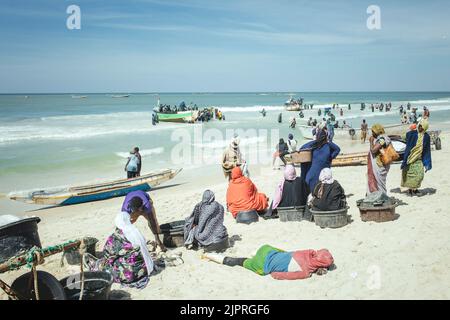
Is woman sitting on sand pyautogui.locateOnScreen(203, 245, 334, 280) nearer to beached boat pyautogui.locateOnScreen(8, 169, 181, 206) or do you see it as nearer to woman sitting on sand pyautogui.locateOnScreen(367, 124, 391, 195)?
woman sitting on sand pyautogui.locateOnScreen(367, 124, 391, 195)

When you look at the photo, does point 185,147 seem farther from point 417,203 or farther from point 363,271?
point 363,271

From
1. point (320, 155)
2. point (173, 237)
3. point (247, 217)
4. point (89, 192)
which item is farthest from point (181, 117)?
point (173, 237)

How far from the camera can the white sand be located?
453cm

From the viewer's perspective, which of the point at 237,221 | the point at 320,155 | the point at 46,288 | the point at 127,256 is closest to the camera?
the point at 46,288

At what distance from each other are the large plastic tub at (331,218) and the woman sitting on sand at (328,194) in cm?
7

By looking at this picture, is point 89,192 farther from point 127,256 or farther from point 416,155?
point 416,155

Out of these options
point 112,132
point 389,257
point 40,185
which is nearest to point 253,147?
point 40,185

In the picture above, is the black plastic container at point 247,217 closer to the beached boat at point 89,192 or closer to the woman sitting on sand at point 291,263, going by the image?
the woman sitting on sand at point 291,263

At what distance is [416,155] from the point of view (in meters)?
7.63

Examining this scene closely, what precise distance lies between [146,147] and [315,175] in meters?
16.0

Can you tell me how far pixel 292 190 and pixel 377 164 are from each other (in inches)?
62.1

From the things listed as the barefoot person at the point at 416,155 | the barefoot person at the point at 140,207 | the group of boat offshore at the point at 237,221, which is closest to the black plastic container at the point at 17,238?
the group of boat offshore at the point at 237,221
